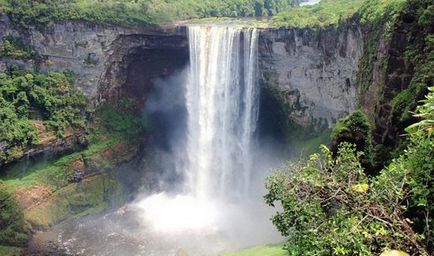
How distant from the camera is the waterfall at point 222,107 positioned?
147 feet

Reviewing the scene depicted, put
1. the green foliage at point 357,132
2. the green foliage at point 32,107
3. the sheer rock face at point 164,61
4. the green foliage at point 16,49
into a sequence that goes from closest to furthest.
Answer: the green foliage at point 357,132 < the sheer rock face at point 164,61 < the green foliage at point 32,107 < the green foliage at point 16,49

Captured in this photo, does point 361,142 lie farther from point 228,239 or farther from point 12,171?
point 12,171

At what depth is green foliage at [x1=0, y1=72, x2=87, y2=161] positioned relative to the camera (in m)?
41.8

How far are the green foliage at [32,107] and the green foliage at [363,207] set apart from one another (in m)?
33.6

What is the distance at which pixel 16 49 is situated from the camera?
1802 inches

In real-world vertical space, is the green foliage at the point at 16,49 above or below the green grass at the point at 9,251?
above

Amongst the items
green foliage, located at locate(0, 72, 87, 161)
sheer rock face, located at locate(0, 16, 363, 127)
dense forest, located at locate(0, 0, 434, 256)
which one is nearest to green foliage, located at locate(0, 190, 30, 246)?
dense forest, located at locate(0, 0, 434, 256)

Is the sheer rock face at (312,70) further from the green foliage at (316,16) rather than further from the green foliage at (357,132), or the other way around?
the green foliage at (357,132)

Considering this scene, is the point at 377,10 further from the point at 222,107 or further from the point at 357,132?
the point at 222,107

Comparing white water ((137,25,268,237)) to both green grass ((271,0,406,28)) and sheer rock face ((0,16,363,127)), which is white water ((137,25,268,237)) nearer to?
sheer rock face ((0,16,363,127))

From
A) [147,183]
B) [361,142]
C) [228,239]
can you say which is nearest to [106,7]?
[147,183]

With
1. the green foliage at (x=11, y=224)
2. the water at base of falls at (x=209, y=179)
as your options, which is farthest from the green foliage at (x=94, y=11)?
the green foliage at (x=11, y=224)

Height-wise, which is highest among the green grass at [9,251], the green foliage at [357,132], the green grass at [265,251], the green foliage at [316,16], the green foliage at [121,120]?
the green foliage at [316,16]

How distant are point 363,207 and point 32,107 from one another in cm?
3959
